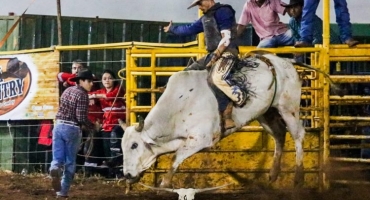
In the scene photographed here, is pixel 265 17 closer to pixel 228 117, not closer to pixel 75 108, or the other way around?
pixel 228 117

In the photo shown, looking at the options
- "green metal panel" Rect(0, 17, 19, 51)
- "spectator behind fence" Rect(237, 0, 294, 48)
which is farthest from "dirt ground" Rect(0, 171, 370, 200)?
"green metal panel" Rect(0, 17, 19, 51)

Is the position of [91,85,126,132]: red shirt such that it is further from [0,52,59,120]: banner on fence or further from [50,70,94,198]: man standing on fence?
[50,70,94,198]: man standing on fence

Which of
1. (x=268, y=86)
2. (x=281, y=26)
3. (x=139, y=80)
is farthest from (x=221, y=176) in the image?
(x=139, y=80)

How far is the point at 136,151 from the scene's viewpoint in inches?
267

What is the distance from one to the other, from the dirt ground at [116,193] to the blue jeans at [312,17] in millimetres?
1804

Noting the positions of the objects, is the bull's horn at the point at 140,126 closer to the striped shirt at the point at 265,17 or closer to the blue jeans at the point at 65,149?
the blue jeans at the point at 65,149

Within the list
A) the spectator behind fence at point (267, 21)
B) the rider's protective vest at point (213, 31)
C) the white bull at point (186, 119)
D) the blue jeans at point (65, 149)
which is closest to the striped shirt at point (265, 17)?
the spectator behind fence at point (267, 21)

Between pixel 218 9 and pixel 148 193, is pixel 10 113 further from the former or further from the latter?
pixel 218 9

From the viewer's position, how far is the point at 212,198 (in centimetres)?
791

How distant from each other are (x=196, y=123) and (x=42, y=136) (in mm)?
4109

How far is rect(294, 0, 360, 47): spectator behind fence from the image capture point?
8445 millimetres

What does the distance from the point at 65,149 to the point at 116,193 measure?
0.92 metres

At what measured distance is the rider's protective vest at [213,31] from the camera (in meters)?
7.26

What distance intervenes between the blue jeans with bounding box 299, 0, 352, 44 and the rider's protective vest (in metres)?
1.42
